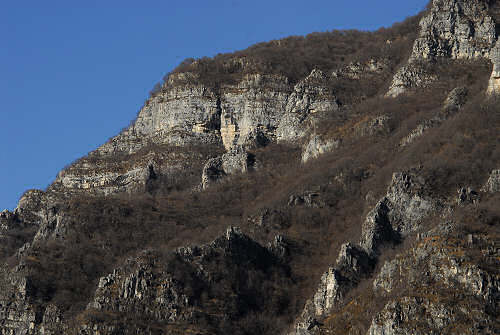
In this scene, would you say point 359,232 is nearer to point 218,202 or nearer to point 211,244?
point 211,244

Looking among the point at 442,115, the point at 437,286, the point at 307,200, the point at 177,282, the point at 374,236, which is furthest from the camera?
the point at 442,115

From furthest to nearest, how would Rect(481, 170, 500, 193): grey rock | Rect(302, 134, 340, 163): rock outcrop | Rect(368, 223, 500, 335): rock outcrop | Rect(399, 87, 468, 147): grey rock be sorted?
Rect(302, 134, 340, 163): rock outcrop
Rect(399, 87, 468, 147): grey rock
Rect(481, 170, 500, 193): grey rock
Rect(368, 223, 500, 335): rock outcrop

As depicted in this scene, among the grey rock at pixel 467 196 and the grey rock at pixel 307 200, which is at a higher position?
the grey rock at pixel 307 200

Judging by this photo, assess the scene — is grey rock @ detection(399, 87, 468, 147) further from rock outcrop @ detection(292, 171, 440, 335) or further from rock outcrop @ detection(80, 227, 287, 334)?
rock outcrop @ detection(80, 227, 287, 334)

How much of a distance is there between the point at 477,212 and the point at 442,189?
1313 centimetres

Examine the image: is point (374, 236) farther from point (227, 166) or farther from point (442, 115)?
point (227, 166)

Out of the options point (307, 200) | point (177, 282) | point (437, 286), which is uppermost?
point (307, 200)

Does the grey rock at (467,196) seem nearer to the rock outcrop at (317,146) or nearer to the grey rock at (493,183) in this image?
the grey rock at (493,183)

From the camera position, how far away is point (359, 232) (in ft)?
529

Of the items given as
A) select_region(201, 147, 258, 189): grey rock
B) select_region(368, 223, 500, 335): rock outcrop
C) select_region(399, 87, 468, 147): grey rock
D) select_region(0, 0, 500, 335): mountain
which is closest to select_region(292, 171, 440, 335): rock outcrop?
select_region(0, 0, 500, 335): mountain

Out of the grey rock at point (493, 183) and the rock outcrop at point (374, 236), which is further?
the grey rock at point (493, 183)

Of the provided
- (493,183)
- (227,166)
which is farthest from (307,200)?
(493,183)

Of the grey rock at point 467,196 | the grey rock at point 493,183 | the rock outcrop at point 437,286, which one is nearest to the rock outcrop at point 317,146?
the grey rock at point 467,196

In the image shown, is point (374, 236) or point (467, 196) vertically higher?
point (467, 196)
